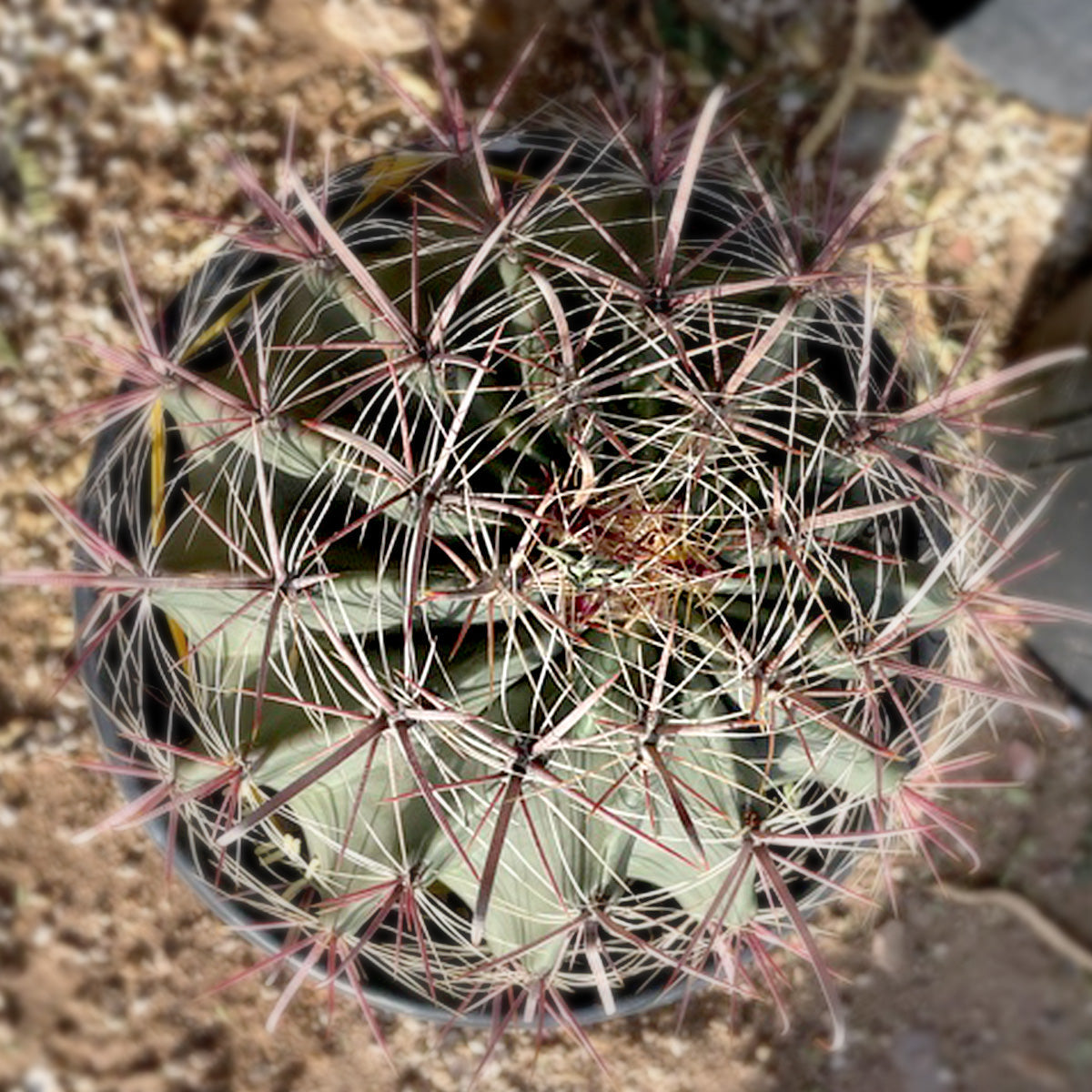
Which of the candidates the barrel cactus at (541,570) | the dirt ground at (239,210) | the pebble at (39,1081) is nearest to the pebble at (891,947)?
the dirt ground at (239,210)

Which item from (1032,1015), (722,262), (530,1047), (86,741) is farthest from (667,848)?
(1032,1015)

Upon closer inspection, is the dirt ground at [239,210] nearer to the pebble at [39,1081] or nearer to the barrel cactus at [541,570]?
the pebble at [39,1081]

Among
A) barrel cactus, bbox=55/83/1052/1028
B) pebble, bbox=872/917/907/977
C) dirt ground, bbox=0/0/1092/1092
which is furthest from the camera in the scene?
pebble, bbox=872/917/907/977

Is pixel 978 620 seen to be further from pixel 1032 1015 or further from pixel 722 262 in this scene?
pixel 1032 1015

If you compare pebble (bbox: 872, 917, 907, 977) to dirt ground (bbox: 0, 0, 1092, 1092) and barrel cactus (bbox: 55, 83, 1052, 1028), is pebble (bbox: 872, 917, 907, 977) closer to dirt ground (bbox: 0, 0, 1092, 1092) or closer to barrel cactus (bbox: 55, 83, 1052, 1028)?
dirt ground (bbox: 0, 0, 1092, 1092)

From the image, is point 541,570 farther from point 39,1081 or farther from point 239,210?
point 39,1081

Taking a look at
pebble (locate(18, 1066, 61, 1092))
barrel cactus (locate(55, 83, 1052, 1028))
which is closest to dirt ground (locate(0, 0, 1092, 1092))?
pebble (locate(18, 1066, 61, 1092))
